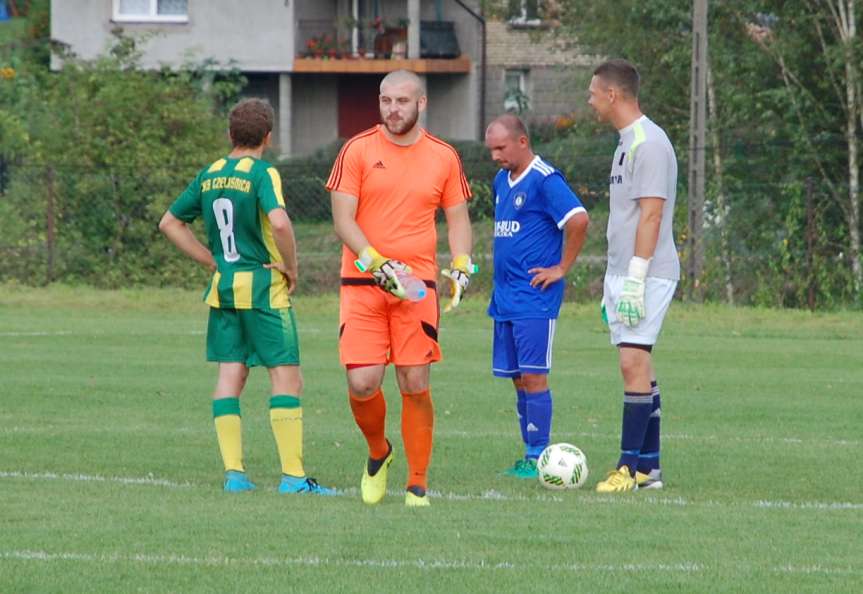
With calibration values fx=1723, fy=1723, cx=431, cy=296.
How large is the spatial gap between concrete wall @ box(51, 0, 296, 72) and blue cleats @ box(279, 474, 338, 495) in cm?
3973

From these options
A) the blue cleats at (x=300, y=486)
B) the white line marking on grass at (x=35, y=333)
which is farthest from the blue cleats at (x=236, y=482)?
the white line marking on grass at (x=35, y=333)

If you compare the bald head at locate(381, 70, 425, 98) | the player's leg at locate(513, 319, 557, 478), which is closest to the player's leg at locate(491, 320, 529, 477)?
the player's leg at locate(513, 319, 557, 478)

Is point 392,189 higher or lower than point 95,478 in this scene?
higher

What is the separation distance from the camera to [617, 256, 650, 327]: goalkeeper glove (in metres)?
8.84

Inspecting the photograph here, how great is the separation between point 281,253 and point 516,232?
186cm

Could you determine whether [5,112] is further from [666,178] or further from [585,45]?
[666,178]

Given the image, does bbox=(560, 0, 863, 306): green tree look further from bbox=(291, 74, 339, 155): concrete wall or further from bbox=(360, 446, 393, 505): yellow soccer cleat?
bbox=(291, 74, 339, 155): concrete wall

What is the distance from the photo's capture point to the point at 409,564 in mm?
6574

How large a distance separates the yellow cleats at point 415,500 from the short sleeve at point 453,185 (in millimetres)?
1431

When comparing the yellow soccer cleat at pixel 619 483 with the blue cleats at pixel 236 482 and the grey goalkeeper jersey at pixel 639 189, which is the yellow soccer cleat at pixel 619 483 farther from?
the blue cleats at pixel 236 482

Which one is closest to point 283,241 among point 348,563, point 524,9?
point 348,563

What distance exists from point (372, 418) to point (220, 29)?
134ft

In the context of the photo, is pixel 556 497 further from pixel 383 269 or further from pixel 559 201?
pixel 559 201

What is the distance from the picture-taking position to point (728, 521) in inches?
305
